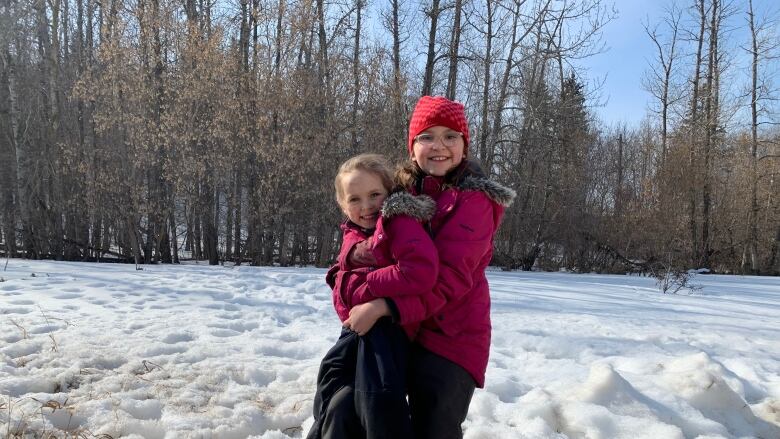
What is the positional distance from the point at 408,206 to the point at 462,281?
335 mm

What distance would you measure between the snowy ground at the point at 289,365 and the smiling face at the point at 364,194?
1.41 metres

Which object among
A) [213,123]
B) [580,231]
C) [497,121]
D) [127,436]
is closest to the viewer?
[127,436]

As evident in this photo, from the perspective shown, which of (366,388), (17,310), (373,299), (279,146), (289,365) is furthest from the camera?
(279,146)

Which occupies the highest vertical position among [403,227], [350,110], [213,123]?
[350,110]

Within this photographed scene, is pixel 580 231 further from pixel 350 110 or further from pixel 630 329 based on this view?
pixel 630 329

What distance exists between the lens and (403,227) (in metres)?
1.66

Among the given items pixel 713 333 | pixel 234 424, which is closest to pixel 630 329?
pixel 713 333

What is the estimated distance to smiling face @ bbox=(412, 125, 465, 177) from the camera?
1848 mm

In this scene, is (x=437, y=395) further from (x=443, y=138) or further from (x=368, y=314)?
(x=443, y=138)

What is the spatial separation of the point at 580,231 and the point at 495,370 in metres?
14.4

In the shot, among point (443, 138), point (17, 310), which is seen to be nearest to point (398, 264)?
point (443, 138)

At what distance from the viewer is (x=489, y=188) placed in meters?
1.77

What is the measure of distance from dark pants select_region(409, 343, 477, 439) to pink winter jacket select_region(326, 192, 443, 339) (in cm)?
14

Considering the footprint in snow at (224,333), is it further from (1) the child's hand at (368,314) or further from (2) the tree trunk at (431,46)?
(2) the tree trunk at (431,46)
